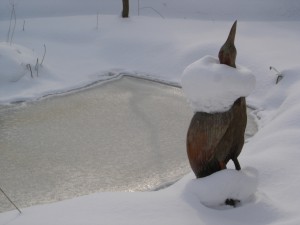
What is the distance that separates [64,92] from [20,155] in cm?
147

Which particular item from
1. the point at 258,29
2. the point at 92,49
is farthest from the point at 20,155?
the point at 258,29

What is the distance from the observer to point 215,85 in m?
2.13

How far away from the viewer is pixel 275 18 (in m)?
7.59

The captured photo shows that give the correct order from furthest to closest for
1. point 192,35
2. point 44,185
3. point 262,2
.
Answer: point 262,2
point 192,35
point 44,185

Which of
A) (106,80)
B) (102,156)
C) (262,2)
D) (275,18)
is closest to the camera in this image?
(102,156)

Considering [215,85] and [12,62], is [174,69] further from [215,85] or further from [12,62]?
[215,85]

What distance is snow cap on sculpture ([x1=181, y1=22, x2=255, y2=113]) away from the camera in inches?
84.3

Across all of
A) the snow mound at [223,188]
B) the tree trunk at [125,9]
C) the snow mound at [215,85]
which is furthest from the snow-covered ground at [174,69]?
the snow mound at [215,85]

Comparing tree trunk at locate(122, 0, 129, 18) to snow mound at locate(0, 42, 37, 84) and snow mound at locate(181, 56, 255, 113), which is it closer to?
snow mound at locate(0, 42, 37, 84)

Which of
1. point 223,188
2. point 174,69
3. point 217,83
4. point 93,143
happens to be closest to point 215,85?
point 217,83

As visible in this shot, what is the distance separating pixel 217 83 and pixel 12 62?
350 centimetres

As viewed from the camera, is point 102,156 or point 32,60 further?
point 32,60

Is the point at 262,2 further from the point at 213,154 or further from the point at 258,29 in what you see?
the point at 213,154

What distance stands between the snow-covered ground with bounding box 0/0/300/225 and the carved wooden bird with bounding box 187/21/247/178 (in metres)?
0.09
